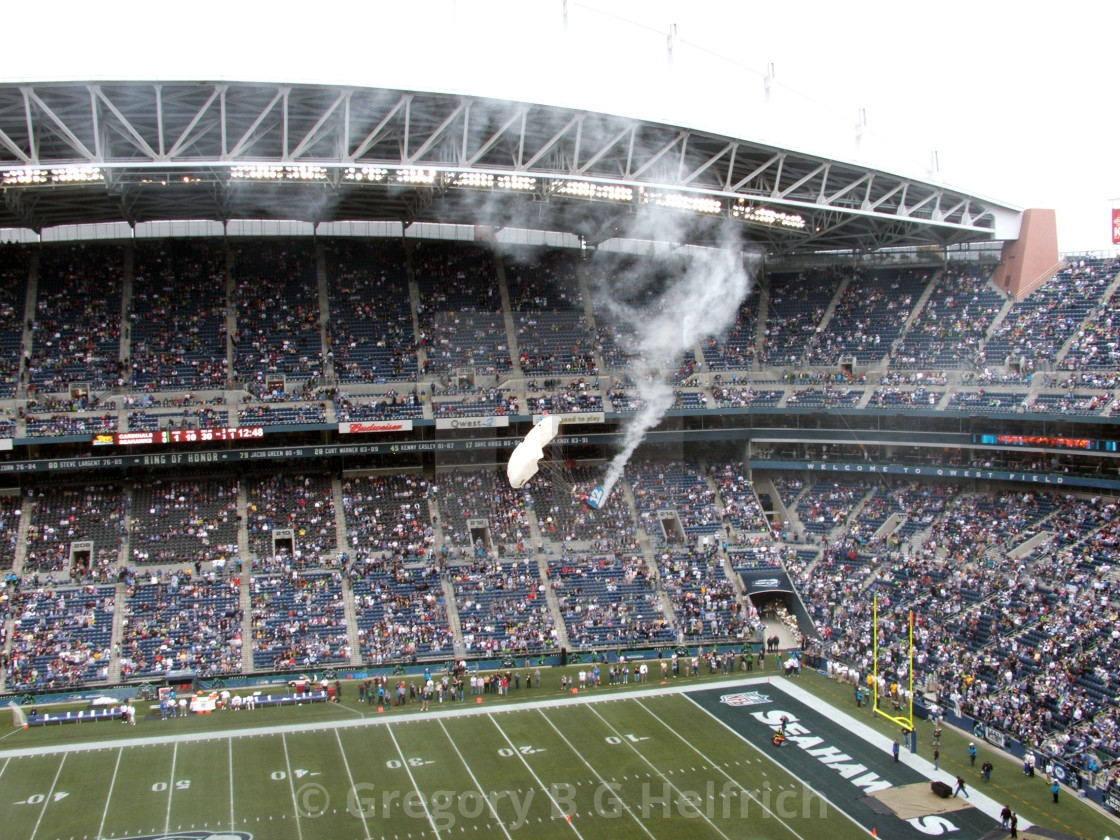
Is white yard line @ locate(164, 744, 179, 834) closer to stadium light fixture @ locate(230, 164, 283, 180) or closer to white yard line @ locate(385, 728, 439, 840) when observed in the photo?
white yard line @ locate(385, 728, 439, 840)

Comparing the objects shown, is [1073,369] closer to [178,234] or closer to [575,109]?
[575,109]

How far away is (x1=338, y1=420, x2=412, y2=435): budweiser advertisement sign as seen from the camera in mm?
42000

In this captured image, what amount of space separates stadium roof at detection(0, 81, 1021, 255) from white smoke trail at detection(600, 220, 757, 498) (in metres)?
1.81

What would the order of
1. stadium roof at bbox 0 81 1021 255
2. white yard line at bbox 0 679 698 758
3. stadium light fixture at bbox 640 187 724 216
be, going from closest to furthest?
1. white yard line at bbox 0 679 698 758
2. stadium roof at bbox 0 81 1021 255
3. stadium light fixture at bbox 640 187 724 216

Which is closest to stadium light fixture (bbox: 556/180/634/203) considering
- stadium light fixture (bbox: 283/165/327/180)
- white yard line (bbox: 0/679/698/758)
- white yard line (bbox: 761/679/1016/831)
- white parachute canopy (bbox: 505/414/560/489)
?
stadium light fixture (bbox: 283/165/327/180)

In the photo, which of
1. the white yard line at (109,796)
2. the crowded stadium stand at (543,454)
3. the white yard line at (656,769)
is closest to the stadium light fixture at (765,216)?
the crowded stadium stand at (543,454)

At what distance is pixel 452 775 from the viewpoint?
26688mm

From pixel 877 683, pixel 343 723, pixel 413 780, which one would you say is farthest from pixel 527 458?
pixel 877 683

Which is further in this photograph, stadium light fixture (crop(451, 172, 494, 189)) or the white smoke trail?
the white smoke trail

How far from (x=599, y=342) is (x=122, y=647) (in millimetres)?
23445

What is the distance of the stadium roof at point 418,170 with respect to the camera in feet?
113

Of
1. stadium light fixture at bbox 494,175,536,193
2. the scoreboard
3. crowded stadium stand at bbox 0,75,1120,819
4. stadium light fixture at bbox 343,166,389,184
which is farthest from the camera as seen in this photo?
the scoreboard

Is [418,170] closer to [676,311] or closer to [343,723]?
[676,311]

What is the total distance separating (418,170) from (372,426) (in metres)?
10.2
